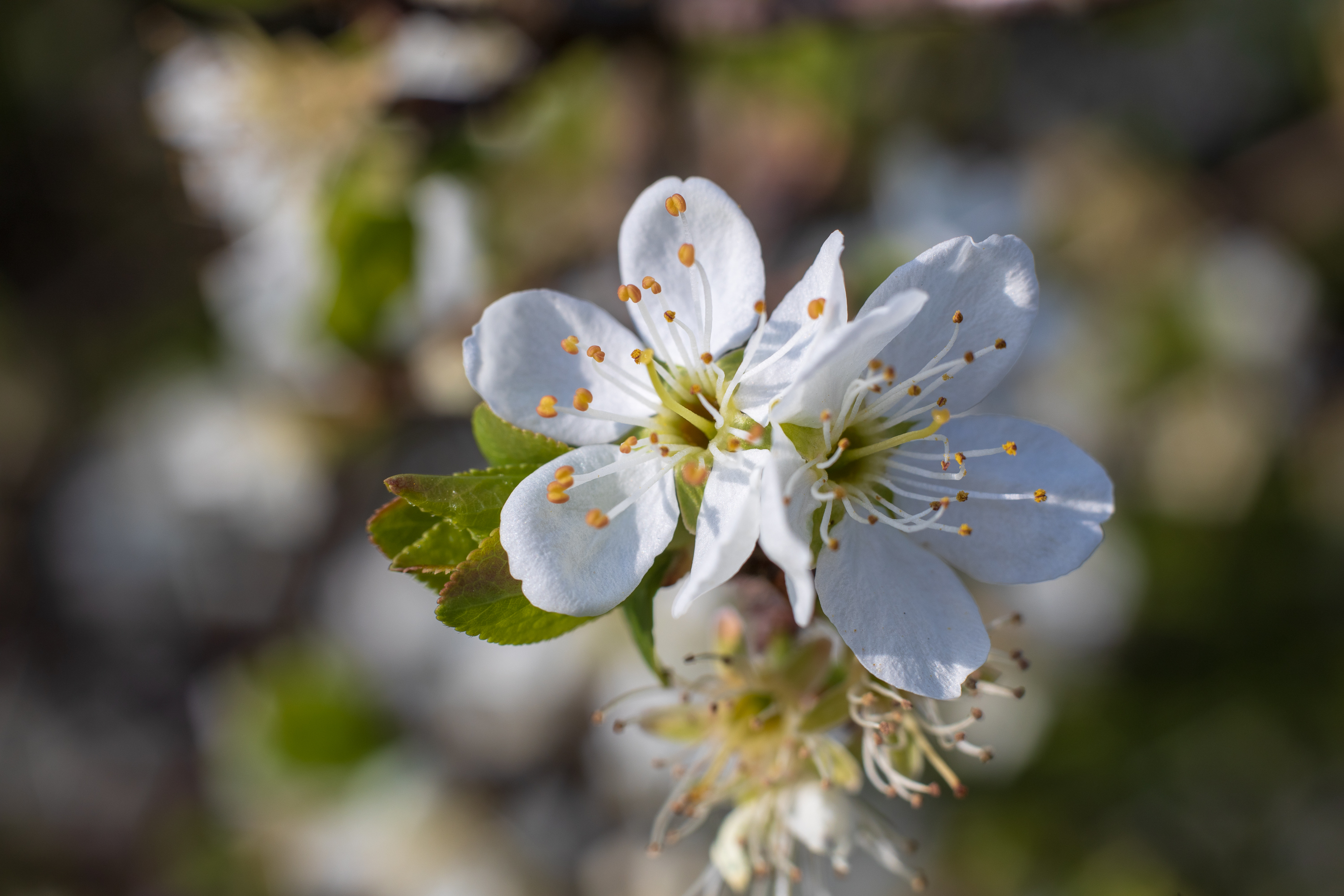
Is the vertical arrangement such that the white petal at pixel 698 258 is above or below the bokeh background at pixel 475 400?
above

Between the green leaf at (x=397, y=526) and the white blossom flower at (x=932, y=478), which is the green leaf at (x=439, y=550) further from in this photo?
the white blossom flower at (x=932, y=478)

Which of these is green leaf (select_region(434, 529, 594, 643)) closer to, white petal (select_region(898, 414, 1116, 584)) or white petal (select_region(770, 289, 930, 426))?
white petal (select_region(770, 289, 930, 426))

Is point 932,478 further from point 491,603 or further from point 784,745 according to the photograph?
point 491,603

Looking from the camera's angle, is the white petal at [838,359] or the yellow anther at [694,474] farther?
the yellow anther at [694,474]

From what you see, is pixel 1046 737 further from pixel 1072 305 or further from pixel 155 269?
pixel 155 269

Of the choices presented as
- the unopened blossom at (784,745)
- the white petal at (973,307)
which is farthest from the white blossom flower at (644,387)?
the unopened blossom at (784,745)

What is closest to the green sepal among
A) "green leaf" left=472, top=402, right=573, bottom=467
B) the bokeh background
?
"green leaf" left=472, top=402, right=573, bottom=467

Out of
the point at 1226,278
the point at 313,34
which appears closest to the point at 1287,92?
the point at 1226,278
